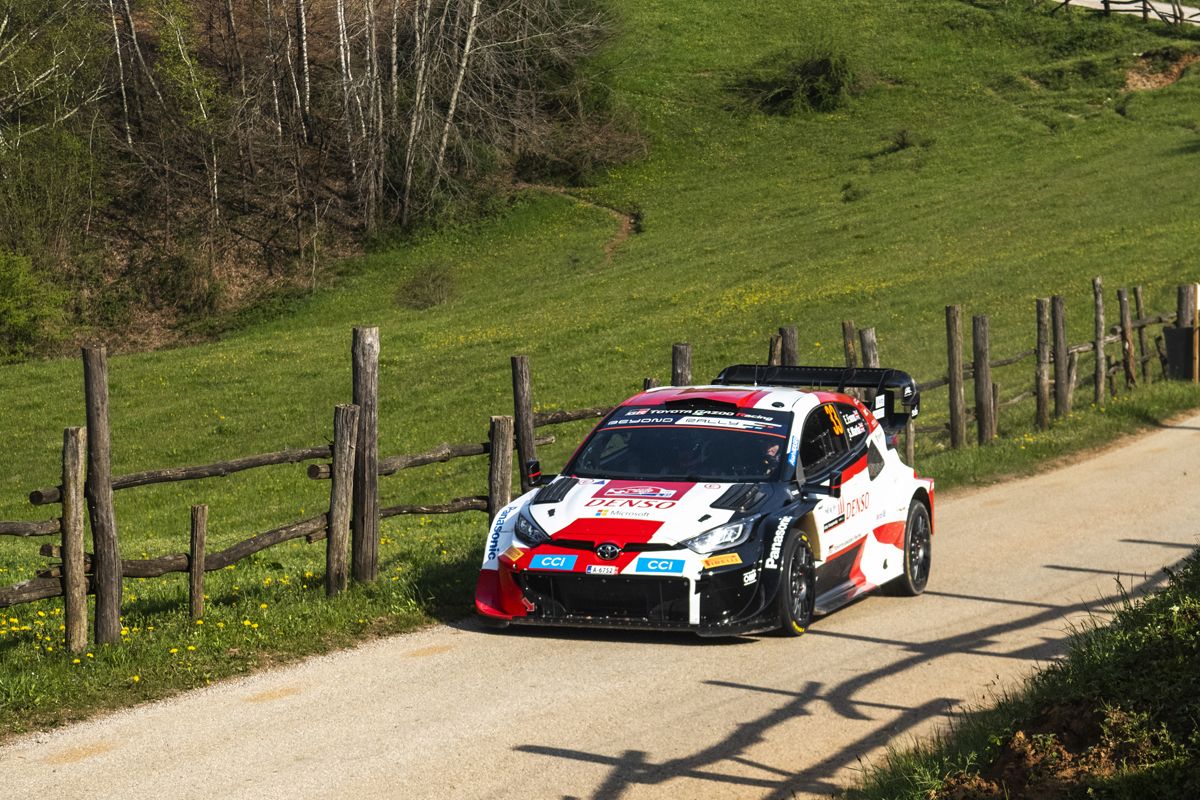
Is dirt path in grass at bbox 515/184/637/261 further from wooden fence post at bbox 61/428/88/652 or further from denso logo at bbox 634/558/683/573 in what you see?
wooden fence post at bbox 61/428/88/652

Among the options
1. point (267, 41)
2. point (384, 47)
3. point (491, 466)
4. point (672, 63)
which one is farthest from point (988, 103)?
point (491, 466)

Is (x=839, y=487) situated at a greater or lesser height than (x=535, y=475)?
lesser

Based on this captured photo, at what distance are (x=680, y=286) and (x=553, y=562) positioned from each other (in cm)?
3386

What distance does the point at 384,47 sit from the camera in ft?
191

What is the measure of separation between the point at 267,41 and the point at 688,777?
2249 inches

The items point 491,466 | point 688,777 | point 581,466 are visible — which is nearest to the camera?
point 688,777

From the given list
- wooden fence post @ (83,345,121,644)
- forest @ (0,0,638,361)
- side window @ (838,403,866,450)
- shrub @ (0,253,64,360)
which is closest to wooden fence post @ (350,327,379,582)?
wooden fence post @ (83,345,121,644)

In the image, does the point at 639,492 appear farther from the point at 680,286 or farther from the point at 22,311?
the point at 22,311

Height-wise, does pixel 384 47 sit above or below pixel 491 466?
above

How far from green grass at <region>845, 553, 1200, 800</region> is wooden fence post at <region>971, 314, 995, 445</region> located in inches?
520

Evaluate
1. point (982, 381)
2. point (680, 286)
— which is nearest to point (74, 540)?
point (982, 381)

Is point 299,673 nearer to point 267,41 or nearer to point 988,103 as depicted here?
point 267,41

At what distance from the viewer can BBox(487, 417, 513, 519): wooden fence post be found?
12746 millimetres

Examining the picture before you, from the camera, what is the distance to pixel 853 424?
12016mm
